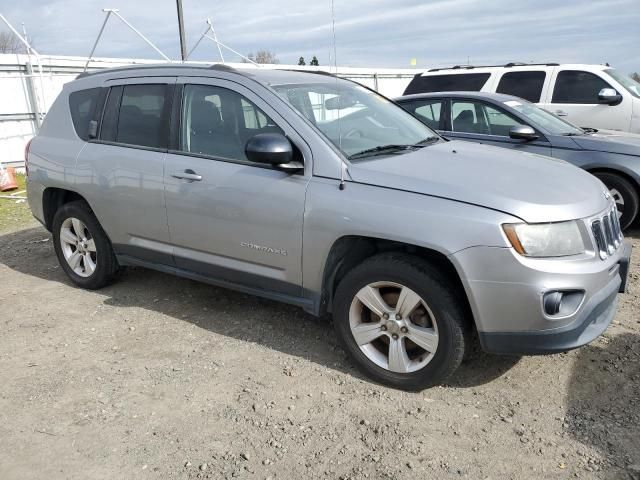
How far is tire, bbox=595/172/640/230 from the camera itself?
20.0 feet

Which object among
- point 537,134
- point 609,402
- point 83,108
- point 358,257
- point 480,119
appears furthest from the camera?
point 480,119

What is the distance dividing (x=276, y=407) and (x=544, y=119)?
17.0 ft

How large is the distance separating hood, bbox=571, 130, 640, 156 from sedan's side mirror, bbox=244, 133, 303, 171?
419 cm

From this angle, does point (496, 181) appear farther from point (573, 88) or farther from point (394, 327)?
point (573, 88)

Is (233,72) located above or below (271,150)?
above

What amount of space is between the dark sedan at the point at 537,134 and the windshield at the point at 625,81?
2.37 meters

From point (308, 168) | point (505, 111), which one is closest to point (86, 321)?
point (308, 168)

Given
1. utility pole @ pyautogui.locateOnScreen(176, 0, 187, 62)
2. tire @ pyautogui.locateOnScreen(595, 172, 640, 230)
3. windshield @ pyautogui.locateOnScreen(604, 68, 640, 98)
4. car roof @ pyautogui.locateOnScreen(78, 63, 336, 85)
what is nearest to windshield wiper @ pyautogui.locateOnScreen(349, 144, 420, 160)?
car roof @ pyautogui.locateOnScreen(78, 63, 336, 85)

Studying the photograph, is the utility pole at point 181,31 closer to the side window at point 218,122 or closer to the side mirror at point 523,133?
the side mirror at point 523,133

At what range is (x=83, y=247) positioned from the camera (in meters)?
4.96

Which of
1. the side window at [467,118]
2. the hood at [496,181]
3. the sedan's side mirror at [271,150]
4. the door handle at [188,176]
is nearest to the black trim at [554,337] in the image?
the hood at [496,181]

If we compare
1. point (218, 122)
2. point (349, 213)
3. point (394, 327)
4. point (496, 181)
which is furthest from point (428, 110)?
point (394, 327)

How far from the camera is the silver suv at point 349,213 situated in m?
2.92

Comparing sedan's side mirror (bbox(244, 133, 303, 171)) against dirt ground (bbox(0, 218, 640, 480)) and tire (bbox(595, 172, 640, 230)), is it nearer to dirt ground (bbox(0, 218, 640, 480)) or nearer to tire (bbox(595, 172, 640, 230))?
dirt ground (bbox(0, 218, 640, 480))
